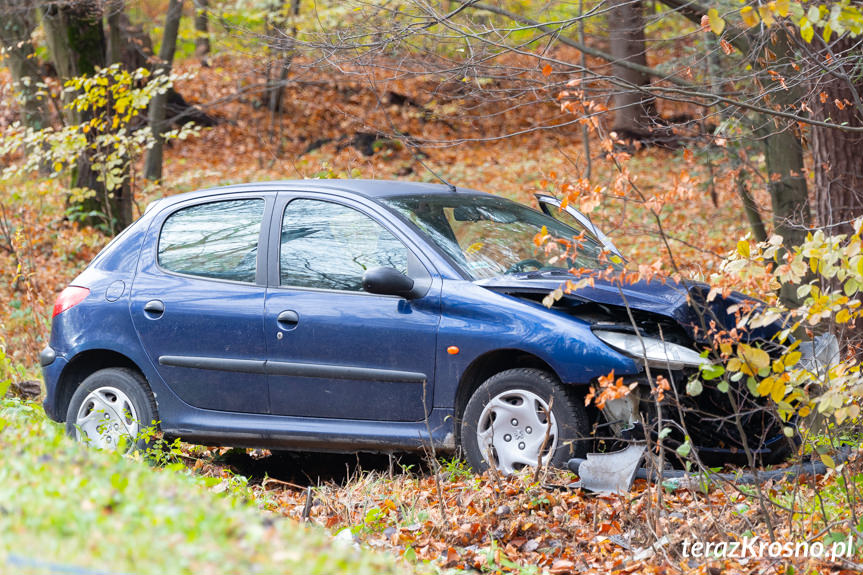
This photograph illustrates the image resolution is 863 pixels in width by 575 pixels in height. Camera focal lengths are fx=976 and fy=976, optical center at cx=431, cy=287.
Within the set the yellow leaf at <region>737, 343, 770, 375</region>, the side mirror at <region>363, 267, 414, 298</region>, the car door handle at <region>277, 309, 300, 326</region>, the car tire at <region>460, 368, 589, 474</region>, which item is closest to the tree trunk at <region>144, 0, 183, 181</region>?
the car door handle at <region>277, 309, 300, 326</region>

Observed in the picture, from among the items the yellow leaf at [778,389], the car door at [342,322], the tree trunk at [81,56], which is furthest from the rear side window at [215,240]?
the tree trunk at [81,56]

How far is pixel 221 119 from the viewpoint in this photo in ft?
75.6

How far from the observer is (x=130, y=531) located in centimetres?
233

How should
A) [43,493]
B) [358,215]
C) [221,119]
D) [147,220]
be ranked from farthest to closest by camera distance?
1. [221,119]
2. [147,220]
3. [358,215]
4. [43,493]

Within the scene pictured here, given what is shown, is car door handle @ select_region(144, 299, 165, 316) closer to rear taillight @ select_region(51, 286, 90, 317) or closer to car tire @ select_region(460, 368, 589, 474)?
rear taillight @ select_region(51, 286, 90, 317)

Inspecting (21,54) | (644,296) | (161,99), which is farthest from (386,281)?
(161,99)

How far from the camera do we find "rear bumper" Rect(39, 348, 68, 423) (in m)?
6.19

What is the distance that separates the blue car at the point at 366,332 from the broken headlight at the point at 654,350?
0.04 feet

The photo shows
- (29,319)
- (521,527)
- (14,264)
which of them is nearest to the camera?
(521,527)

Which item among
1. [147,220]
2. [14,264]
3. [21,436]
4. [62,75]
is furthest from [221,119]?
[21,436]

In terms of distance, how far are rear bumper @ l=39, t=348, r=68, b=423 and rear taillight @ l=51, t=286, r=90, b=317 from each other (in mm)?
310

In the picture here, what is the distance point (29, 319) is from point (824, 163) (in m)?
8.37

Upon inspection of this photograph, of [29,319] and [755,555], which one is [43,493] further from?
[29,319]

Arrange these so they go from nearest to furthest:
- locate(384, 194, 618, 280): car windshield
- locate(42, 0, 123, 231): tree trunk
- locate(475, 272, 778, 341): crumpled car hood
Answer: locate(475, 272, 778, 341): crumpled car hood < locate(384, 194, 618, 280): car windshield < locate(42, 0, 123, 231): tree trunk
